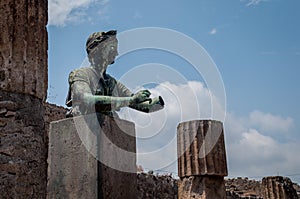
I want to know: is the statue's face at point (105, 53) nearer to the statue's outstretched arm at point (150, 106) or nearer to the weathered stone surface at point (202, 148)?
the statue's outstretched arm at point (150, 106)

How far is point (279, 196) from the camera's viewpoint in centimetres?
1329

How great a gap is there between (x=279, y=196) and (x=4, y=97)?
10840 mm

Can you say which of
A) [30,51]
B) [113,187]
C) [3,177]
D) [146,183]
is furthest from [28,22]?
[146,183]

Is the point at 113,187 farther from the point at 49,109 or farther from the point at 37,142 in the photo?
the point at 49,109

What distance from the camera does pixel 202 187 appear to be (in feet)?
27.7

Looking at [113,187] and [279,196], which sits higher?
[279,196]

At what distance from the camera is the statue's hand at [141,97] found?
12.4ft

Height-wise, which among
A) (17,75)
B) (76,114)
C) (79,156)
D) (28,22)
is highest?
(28,22)

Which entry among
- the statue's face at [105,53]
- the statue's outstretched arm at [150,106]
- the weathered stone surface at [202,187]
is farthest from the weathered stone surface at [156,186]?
the statue's outstretched arm at [150,106]

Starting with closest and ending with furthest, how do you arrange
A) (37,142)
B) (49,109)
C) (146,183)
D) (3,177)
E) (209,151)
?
(3,177), (37,142), (209,151), (146,183), (49,109)

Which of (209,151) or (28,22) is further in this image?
(209,151)

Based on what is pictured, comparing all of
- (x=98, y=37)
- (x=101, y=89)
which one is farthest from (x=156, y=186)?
(x=98, y=37)

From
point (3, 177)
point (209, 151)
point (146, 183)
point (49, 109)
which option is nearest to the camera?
point (3, 177)

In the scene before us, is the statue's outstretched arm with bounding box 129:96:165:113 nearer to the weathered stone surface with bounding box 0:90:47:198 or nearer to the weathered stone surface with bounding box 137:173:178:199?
the weathered stone surface with bounding box 0:90:47:198
